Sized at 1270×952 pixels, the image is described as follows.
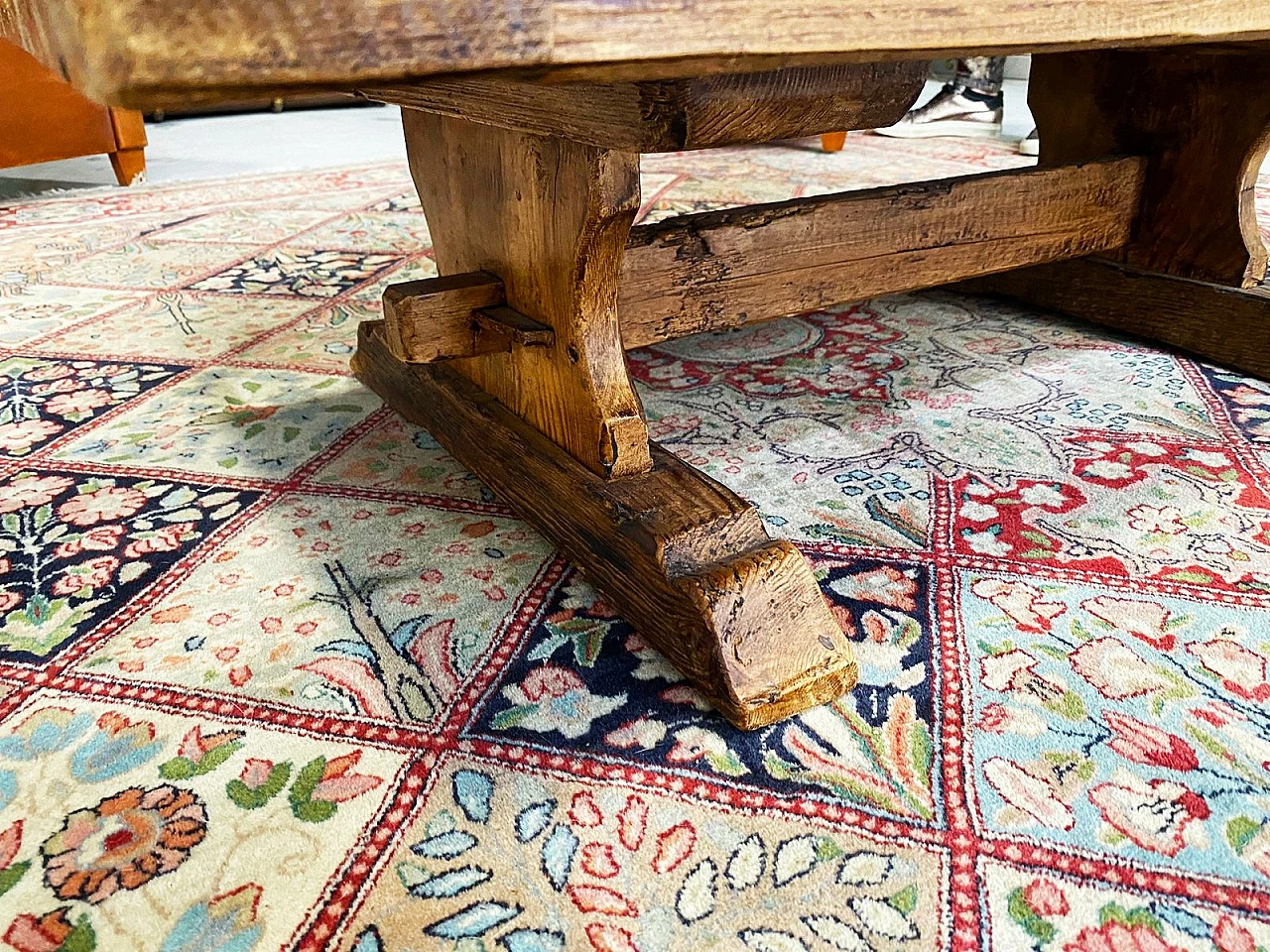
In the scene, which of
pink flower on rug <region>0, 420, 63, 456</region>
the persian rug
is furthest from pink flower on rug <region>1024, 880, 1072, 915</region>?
pink flower on rug <region>0, 420, 63, 456</region>

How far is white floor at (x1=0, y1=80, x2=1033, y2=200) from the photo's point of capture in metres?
3.35

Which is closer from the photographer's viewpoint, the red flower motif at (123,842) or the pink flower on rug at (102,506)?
the red flower motif at (123,842)

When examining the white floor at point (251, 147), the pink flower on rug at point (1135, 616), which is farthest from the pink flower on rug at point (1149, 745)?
the white floor at point (251, 147)

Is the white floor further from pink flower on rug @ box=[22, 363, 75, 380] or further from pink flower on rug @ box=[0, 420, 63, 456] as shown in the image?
pink flower on rug @ box=[0, 420, 63, 456]

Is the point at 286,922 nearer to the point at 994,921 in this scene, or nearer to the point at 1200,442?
the point at 994,921

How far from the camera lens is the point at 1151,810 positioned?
0.66 meters

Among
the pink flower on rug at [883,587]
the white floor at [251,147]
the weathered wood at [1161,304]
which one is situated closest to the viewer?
the pink flower on rug at [883,587]

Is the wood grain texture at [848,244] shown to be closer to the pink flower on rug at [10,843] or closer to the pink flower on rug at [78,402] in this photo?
the pink flower on rug at [10,843]

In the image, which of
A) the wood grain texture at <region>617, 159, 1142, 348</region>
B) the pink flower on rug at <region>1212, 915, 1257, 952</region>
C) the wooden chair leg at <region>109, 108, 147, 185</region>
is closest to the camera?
the pink flower on rug at <region>1212, 915, 1257, 952</region>

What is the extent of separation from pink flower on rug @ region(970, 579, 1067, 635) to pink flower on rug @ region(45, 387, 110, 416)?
A: 49.2 inches

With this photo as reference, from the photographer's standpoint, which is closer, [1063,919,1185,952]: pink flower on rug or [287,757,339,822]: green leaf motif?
[1063,919,1185,952]: pink flower on rug

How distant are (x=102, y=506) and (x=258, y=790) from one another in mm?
587

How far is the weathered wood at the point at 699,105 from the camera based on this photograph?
2.18 ft

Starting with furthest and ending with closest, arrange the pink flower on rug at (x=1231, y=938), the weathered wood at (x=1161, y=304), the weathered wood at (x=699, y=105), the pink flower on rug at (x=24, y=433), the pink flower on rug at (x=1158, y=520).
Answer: the weathered wood at (x=1161, y=304) < the pink flower on rug at (x=24, y=433) < the pink flower on rug at (x=1158, y=520) < the weathered wood at (x=699, y=105) < the pink flower on rug at (x=1231, y=938)
